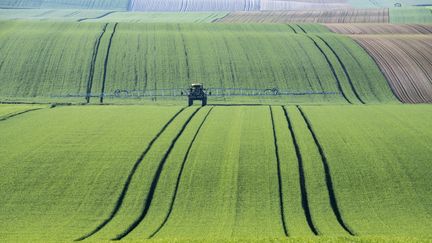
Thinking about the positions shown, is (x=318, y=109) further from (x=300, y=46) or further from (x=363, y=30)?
(x=363, y=30)

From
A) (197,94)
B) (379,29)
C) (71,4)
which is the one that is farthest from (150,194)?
(71,4)

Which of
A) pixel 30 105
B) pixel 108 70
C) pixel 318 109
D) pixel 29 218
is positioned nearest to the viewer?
pixel 29 218

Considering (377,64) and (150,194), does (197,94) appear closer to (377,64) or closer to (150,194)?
(377,64)

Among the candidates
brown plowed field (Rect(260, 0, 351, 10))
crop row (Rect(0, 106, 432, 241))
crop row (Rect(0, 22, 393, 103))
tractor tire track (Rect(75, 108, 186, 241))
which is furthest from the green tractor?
brown plowed field (Rect(260, 0, 351, 10))

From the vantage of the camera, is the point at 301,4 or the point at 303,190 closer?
the point at 303,190

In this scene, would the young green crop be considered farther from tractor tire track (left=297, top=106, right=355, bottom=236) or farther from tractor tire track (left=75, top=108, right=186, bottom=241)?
tractor tire track (left=75, top=108, right=186, bottom=241)

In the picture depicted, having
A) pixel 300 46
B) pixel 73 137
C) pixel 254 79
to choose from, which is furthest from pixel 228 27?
pixel 73 137
